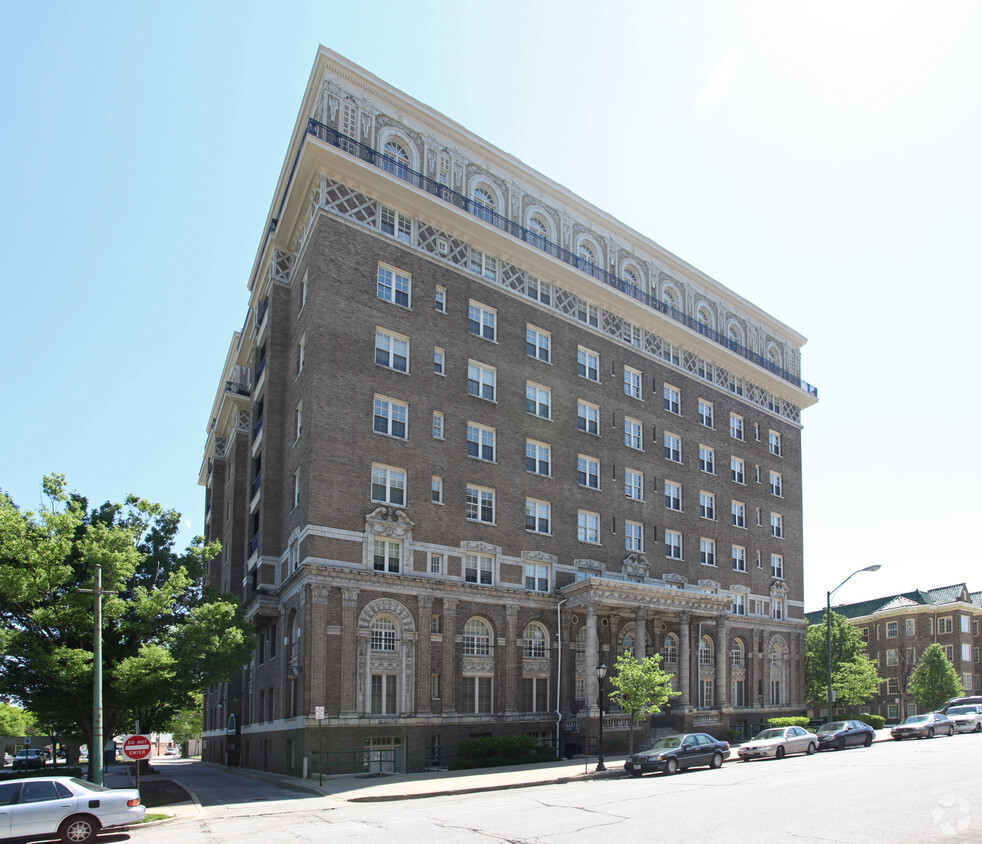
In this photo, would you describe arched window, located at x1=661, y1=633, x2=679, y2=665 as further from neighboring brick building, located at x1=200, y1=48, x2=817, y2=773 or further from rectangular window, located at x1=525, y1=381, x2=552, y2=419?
rectangular window, located at x1=525, y1=381, x2=552, y2=419

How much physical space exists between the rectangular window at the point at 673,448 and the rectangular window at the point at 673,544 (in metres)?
4.58

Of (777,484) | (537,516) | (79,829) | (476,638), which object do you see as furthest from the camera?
(777,484)

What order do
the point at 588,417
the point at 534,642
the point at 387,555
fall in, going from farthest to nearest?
the point at 588,417, the point at 534,642, the point at 387,555

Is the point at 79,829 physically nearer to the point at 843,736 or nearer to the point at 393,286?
the point at 393,286

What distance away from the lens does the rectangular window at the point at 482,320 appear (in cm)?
4394

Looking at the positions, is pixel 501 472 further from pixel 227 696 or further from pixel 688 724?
pixel 227 696

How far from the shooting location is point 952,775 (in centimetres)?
2516

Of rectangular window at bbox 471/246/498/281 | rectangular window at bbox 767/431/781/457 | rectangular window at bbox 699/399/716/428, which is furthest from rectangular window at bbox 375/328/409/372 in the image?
rectangular window at bbox 767/431/781/457

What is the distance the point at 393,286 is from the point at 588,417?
14.2 metres

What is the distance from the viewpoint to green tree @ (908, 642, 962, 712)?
85.7 metres

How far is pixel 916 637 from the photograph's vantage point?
318 feet

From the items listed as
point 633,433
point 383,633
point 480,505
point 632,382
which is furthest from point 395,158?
point 383,633

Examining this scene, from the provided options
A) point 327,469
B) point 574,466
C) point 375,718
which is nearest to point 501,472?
point 574,466

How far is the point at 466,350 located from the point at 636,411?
13.4m
